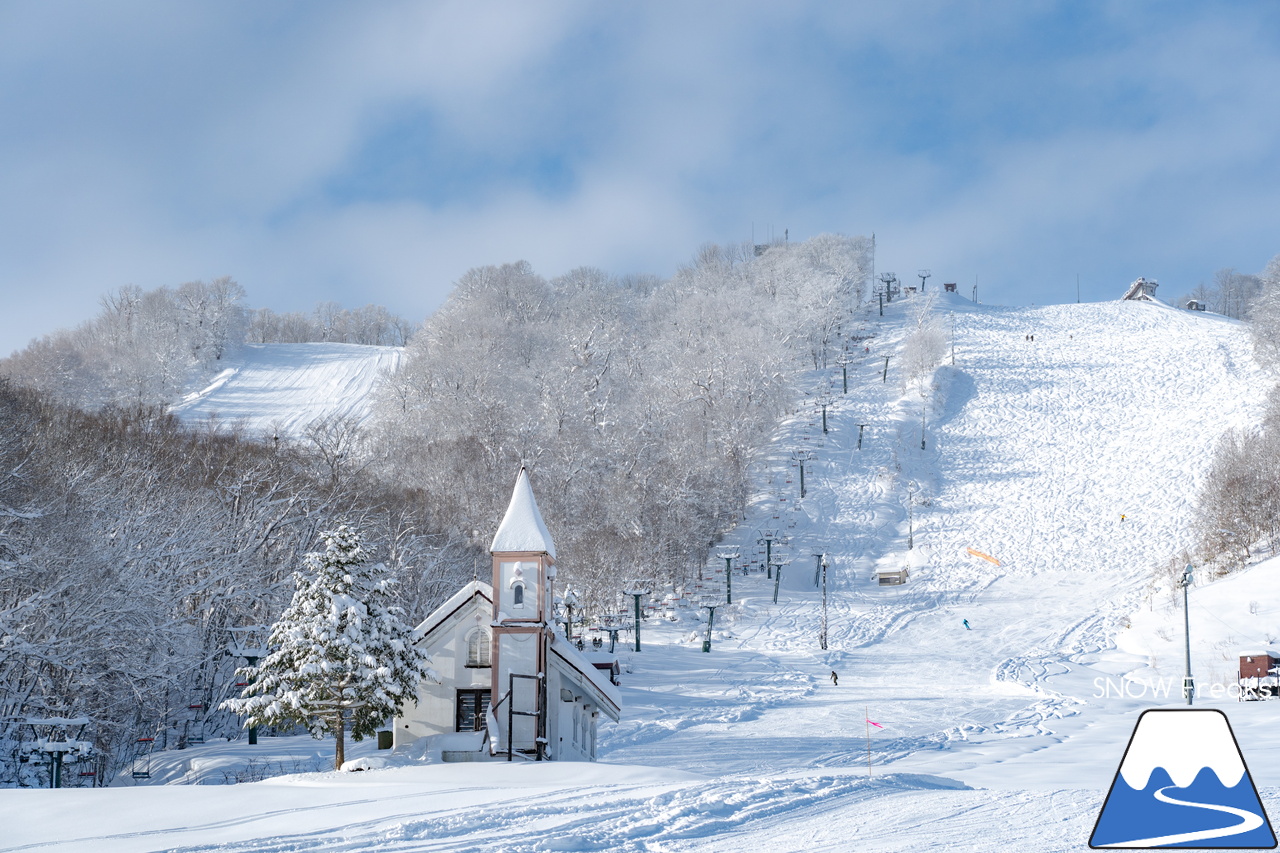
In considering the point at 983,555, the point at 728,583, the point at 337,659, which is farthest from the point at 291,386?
the point at 337,659

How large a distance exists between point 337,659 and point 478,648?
351 centimetres

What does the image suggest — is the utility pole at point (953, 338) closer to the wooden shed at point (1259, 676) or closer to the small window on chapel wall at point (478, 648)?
the wooden shed at point (1259, 676)

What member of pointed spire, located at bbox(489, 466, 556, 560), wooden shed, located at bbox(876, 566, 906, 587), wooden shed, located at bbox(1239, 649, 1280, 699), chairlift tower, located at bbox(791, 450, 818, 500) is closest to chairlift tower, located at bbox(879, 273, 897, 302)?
chairlift tower, located at bbox(791, 450, 818, 500)

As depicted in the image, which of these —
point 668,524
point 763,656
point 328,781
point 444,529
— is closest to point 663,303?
point 668,524

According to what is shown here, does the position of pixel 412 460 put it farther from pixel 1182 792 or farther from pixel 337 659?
pixel 1182 792

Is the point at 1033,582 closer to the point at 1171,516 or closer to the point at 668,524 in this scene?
the point at 1171,516

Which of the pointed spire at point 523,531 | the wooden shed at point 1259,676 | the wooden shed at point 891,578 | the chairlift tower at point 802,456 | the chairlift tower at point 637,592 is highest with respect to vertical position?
the chairlift tower at point 802,456

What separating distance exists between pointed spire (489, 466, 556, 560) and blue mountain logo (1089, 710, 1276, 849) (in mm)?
17363

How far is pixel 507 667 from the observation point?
73.4 feet

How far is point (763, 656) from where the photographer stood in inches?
1737

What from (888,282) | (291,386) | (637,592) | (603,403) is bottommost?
(637,592)

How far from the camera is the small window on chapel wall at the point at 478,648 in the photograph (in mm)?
23312

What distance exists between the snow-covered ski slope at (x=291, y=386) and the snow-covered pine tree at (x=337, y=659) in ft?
186

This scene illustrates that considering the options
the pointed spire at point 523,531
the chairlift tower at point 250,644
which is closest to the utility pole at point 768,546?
the chairlift tower at point 250,644
